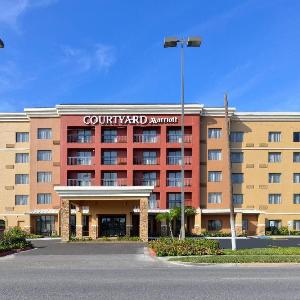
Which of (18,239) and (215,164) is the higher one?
(215,164)

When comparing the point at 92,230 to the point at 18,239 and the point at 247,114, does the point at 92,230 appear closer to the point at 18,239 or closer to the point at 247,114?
the point at 18,239

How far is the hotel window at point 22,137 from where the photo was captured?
6494cm

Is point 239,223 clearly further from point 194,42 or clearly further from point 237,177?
point 194,42

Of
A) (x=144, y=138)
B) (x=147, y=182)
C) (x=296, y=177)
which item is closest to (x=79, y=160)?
(x=144, y=138)

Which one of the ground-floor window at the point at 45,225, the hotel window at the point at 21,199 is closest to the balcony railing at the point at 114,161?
the ground-floor window at the point at 45,225

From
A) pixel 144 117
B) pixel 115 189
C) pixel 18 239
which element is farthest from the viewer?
pixel 144 117

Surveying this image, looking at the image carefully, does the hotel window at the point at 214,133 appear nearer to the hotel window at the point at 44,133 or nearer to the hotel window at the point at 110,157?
the hotel window at the point at 110,157

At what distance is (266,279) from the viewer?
14.6m

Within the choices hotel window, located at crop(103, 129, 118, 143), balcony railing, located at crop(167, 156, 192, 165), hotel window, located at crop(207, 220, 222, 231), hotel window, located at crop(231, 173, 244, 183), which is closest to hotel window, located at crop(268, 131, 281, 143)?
hotel window, located at crop(231, 173, 244, 183)

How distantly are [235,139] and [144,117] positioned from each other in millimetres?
11984

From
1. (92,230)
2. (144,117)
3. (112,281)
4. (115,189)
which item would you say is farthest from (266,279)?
(144,117)

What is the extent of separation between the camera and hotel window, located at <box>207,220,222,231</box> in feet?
205

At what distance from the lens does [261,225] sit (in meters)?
62.0

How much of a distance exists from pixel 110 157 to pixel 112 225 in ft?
31.2
